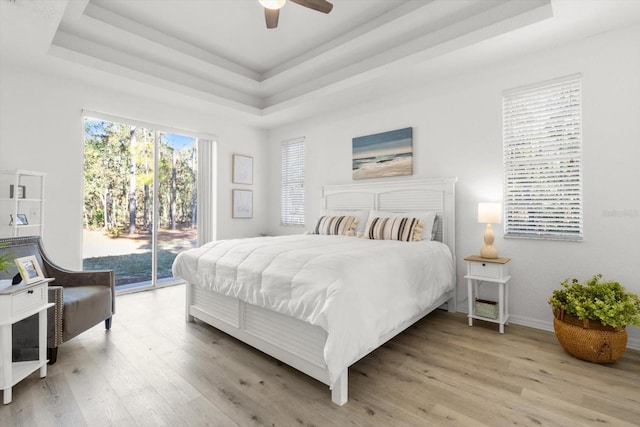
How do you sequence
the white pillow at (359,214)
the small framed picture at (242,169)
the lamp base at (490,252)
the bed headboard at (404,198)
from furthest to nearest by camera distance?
the small framed picture at (242,169) → the white pillow at (359,214) → the bed headboard at (404,198) → the lamp base at (490,252)

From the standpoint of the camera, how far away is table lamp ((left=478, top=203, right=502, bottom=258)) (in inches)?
118

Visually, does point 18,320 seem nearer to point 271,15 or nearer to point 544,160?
point 271,15

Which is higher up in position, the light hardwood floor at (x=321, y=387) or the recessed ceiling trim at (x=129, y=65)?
the recessed ceiling trim at (x=129, y=65)

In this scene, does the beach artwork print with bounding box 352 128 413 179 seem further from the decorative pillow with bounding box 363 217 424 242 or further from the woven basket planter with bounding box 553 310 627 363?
the woven basket planter with bounding box 553 310 627 363

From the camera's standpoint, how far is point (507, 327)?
9.96 ft

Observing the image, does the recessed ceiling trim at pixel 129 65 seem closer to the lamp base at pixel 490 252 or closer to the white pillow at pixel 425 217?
the white pillow at pixel 425 217

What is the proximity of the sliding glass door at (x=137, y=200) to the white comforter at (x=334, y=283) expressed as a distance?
2000 millimetres

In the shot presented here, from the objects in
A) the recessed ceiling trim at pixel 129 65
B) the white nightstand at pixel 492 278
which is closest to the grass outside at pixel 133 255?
the recessed ceiling trim at pixel 129 65

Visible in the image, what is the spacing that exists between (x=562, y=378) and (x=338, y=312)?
1682 millimetres

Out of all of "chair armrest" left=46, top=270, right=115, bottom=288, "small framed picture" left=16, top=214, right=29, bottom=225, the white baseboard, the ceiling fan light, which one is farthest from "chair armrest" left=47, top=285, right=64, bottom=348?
the white baseboard

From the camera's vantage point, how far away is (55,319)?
2270 millimetres

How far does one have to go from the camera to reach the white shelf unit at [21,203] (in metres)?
3.00

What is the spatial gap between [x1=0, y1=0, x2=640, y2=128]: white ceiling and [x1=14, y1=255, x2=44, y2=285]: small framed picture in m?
1.95

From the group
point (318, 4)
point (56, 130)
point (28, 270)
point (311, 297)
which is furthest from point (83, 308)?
point (318, 4)
